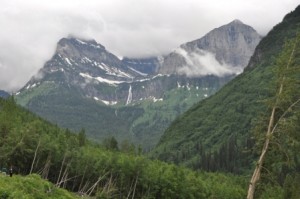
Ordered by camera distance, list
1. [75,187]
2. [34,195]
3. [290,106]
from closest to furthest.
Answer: [290,106]
[34,195]
[75,187]

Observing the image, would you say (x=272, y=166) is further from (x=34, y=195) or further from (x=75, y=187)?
(x=75, y=187)

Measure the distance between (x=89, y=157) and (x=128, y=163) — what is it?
1206cm

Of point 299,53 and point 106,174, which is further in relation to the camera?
point 106,174

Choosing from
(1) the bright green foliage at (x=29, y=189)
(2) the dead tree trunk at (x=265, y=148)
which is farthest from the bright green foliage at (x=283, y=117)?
(1) the bright green foliage at (x=29, y=189)

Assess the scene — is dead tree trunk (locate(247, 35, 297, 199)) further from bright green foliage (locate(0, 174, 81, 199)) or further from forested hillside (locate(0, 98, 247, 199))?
forested hillside (locate(0, 98, 247, 199))

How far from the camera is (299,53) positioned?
34.6m

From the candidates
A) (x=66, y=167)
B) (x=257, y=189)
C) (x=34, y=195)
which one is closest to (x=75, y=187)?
(x=66, y=167)

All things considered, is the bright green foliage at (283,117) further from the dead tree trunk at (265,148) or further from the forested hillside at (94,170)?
the forested hillside at (94,170)

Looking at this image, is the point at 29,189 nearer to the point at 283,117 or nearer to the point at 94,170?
the point at 283,117

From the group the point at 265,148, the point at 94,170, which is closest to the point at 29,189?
the point at 265,148

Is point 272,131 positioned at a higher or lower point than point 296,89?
lower

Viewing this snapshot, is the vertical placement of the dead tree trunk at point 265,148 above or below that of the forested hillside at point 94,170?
above

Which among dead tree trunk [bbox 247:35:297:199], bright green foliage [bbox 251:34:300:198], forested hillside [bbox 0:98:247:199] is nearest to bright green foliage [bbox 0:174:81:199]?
dead tree trunk [bbox 247:35:297:199]

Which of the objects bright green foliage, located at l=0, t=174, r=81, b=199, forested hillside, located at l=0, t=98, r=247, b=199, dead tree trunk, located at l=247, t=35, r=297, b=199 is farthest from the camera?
forested hillside, located at l=0, t=98, r=247, b=199
